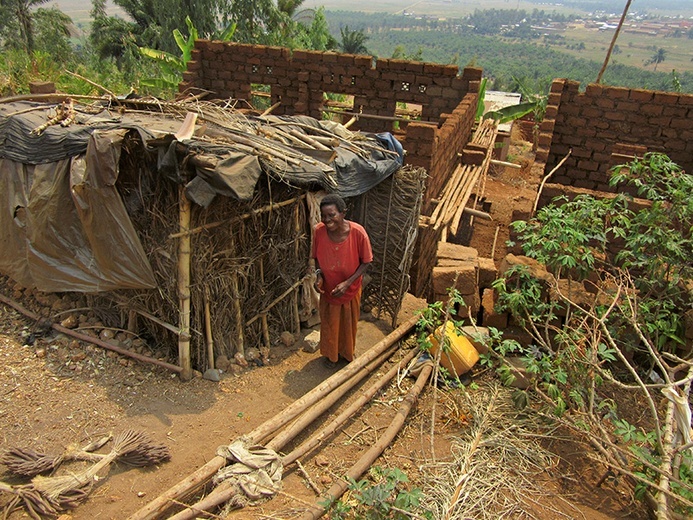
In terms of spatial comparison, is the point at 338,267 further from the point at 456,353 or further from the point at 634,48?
the point at 634,48

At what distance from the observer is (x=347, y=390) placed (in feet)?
15.9

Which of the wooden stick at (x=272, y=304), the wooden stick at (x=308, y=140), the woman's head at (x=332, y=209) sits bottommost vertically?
the wooden stick at (x=272, y=304)

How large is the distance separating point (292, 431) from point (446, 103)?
6.78 metres

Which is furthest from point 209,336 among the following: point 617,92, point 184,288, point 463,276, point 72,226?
point 617,92

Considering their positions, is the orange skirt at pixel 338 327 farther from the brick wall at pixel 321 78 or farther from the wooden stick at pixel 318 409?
the brick wall at pixel 321 78

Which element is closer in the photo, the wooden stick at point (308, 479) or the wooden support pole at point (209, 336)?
the wooden stick at point (308, 479)

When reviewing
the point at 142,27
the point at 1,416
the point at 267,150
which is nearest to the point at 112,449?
the point at 1,416

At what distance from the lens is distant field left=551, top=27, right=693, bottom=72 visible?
116 metres

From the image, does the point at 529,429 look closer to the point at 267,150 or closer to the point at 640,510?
the point at 640,510

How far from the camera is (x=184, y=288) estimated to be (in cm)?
476

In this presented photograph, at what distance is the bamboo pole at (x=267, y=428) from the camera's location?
343 cm

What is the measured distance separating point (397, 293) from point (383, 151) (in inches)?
64.0

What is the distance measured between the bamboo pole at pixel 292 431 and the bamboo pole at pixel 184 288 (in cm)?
130

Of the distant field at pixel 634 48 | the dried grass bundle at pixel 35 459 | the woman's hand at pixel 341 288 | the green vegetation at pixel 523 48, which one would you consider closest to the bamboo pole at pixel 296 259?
the woman's hand at pixel 341 288
